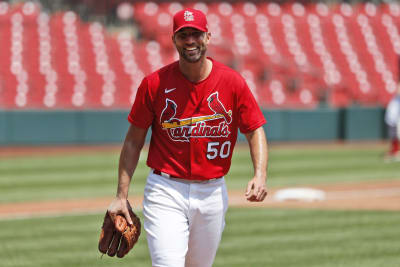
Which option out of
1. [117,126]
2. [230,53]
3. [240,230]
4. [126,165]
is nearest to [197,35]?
[126,165]

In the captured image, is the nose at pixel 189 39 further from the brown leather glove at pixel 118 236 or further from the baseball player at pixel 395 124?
the baseball player at pixel 395 124

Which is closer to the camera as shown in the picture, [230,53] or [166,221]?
[166,221]

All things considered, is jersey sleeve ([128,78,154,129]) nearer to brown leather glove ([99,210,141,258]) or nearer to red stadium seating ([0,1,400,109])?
brown leather glove ([99,210,141,258])

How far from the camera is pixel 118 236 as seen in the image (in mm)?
4793

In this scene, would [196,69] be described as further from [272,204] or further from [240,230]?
[272,204]

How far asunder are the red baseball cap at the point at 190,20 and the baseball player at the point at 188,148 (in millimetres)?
120

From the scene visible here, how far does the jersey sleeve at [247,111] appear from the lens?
4676 millimetres

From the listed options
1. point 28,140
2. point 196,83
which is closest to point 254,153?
point 196,83

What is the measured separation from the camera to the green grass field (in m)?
7.71

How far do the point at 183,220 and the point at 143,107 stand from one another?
69 cm

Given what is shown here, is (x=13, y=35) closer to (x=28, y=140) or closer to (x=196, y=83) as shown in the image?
(x=28, y=140)

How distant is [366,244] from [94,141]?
1299 cm

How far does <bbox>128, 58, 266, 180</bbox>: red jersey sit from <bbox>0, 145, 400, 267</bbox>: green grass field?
9.81ft

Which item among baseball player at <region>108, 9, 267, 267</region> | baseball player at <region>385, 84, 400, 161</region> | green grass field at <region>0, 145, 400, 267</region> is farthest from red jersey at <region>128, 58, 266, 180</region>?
baseball player at <region>385, 84, 400, 161</region>
